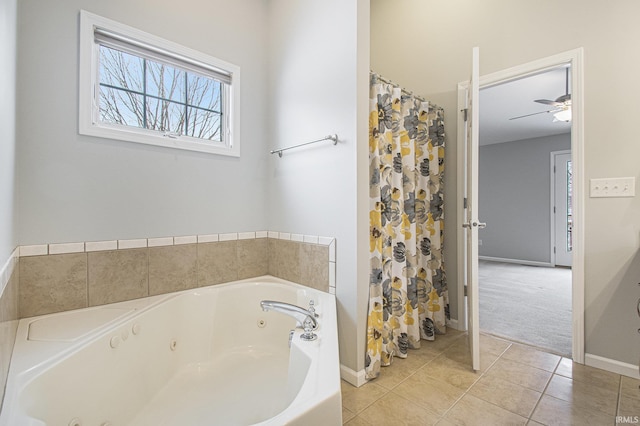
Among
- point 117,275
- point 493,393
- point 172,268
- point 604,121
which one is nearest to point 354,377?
point 493,393

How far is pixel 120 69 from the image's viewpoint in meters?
1.79

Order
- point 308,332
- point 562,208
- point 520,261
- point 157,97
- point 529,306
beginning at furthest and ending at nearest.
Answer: point 520,261, point 562,208, point 529,306, point 157,97, point 308,332

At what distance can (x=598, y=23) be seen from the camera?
1.88 meters

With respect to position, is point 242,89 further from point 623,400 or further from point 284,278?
point 623,400

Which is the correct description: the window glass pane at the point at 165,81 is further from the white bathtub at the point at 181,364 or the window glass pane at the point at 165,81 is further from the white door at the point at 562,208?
the white door at the point at 562,208

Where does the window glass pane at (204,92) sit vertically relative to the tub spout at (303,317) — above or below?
above

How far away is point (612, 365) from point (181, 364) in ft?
8.87

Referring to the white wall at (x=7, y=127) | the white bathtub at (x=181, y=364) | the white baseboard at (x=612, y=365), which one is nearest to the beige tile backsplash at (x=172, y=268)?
the white bathtub at (x=181, y=364)

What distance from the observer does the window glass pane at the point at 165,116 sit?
1.90 m

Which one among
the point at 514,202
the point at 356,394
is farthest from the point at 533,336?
the point at 514,202

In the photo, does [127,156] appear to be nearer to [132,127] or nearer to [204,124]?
[132,127]

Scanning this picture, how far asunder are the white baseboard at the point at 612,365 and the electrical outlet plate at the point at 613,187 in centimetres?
107

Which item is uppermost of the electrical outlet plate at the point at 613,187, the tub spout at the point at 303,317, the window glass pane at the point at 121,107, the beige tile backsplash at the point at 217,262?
the window glass pane at the point at 121,107

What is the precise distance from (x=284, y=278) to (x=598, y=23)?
2778 mm
